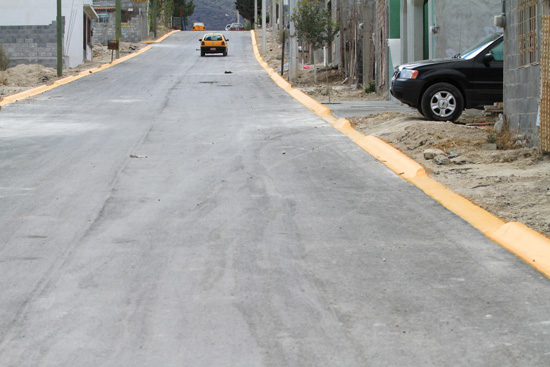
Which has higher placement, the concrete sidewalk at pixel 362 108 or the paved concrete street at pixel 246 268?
the concrete sidewalk at pixel 362 108

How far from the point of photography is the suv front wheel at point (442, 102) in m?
16.2

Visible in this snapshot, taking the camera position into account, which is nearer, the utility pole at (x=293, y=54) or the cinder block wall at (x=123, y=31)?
the utility pole at (x=293, y=54)

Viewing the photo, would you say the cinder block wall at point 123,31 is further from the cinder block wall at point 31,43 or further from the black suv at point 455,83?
the black suv at point 455,83

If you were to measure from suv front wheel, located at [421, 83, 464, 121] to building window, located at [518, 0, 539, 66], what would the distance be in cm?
302

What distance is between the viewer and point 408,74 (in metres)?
16.5

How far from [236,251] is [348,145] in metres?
7.64

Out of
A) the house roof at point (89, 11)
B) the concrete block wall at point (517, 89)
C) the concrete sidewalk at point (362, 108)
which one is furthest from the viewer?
the house roof at point (89, 11)

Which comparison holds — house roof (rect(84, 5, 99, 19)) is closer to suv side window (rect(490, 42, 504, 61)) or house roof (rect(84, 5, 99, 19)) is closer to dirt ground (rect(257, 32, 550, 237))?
dirt ground (rect(257, 32, 550, 237))

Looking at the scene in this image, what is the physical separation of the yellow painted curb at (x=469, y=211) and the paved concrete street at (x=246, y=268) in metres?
0.16

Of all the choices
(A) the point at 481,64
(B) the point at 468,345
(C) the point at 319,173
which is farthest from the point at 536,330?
(A) the point at 481,64

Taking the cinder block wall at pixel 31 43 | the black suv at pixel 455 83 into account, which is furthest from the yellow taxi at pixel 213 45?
the black suv at pixel 455 83

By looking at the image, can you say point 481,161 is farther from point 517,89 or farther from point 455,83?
point 455,83

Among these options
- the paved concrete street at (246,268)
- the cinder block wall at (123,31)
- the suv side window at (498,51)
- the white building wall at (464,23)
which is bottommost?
the paved concrete street at (246,268)

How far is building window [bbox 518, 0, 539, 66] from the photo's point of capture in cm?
1245
